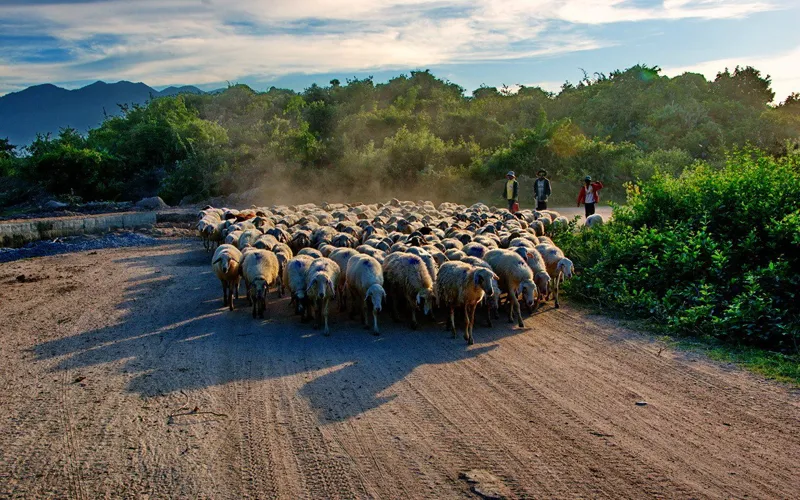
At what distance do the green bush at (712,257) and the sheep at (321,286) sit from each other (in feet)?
15.2

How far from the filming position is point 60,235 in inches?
881

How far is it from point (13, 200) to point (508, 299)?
32514mm

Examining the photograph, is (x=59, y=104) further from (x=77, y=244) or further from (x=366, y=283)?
(x=366, y=283)

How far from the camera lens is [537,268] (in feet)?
35.4

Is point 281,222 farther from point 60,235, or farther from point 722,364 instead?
point 722,364

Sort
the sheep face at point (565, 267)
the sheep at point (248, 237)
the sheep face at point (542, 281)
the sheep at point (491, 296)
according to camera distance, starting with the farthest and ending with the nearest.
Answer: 1. the sheep at point (248, 237)
2. the sheep face at point (565, 267)
3. the sheep face at point (542, 281)
4. the sheep at point (491, 296)

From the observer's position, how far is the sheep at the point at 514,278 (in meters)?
9.96

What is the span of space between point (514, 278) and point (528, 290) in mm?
314

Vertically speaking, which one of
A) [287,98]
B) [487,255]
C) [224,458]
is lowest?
[224,458]

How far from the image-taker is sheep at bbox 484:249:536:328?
9.96 m

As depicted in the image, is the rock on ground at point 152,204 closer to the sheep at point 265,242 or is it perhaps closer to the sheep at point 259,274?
the sheep at point 265,242

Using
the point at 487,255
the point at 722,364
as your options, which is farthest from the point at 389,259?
the point at 722,364

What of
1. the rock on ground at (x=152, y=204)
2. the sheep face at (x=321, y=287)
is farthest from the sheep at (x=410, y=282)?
the rock on ground at (x=152, y=204)

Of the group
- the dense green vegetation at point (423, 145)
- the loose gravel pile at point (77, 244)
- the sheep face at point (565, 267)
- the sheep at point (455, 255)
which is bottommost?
the loose gravel pile at point (77, 244)
